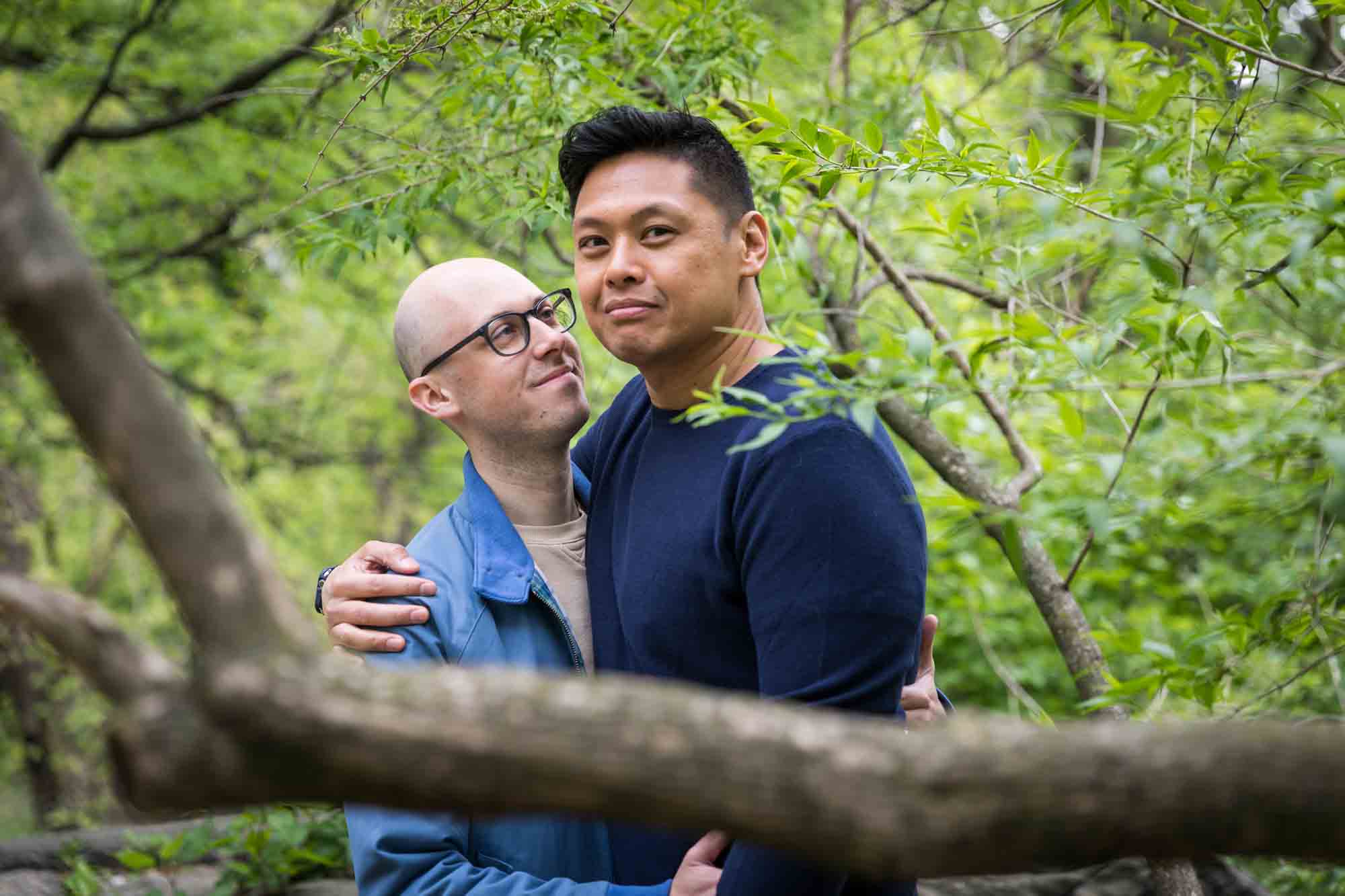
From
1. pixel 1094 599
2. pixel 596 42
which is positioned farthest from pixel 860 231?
pixel 1094 599

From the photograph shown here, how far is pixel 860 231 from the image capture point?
381 cm

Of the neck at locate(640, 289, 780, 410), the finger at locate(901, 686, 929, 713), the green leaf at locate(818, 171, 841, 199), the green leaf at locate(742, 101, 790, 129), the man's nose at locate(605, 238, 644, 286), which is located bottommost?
the finger at locate(901, 686, 929, 713)

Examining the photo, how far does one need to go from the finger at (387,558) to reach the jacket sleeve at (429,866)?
0.82ft

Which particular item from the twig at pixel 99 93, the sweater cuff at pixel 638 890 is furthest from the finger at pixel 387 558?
the twig at pixel 99 93

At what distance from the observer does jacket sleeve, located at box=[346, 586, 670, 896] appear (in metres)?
2.41

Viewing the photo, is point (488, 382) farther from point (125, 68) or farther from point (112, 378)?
point (125, 68)

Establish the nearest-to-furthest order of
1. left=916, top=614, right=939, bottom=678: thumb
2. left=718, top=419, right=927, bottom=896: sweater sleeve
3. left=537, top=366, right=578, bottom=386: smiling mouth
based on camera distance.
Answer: left=718, top=419, right=927, bottom=896: sweater sleeve, left=916, top=614, right=939, bottom=678: thumb, left=537, top=366, right=578, bottom=386: smiling mouth

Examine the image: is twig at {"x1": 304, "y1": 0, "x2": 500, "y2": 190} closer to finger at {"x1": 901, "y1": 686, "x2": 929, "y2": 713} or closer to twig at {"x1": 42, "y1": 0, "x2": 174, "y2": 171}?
finger at {"x1": 901, "y1": 686, "x2": 929, "y2": 713}

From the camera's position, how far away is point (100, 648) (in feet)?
4.04

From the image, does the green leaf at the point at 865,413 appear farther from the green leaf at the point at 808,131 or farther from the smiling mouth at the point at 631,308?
the green leaf at the point at 808,131

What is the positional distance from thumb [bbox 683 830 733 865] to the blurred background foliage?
0.85m

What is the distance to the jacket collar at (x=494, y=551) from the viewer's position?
266cm

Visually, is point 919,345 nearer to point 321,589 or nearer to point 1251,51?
point 1251,51

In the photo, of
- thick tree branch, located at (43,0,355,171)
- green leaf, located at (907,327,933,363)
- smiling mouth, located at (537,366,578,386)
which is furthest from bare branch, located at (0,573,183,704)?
thick tree branch, located at (43,0,355,171)
